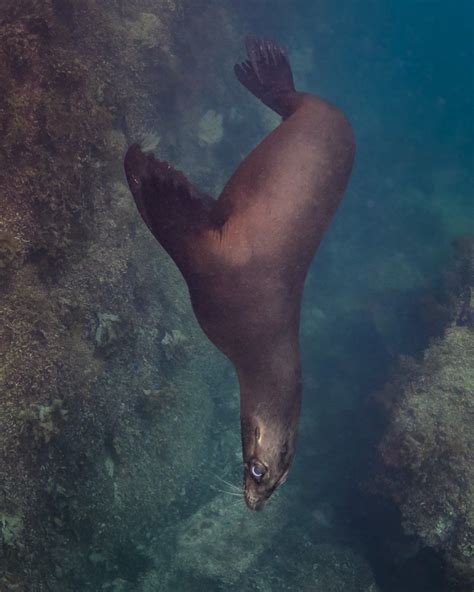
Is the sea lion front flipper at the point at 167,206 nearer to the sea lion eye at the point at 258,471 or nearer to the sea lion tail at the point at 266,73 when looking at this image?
the sea lion eye at the point at 258,471

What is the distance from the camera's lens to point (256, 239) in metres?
3.18

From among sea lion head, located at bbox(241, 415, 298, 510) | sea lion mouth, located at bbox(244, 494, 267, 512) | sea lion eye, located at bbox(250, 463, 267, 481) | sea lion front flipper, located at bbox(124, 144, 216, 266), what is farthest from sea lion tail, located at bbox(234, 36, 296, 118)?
sea lion mouth, located at bbox(244, 494, 267, 512)

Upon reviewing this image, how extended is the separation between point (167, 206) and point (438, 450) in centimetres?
558

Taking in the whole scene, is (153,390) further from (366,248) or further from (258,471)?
(366,248)

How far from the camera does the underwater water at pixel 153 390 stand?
4422 mm

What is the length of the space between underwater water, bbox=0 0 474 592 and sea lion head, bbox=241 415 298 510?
2.62 m

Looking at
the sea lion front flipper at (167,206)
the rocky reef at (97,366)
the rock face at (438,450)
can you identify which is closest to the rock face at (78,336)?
the rocky reef at (97,366)

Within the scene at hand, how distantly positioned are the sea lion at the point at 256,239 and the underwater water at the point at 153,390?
224cm

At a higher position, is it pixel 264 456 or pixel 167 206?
pixel 167 206

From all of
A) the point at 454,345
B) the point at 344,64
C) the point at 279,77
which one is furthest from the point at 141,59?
the point at 344,64

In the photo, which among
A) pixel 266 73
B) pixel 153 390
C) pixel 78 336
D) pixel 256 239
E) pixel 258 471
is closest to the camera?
pixel 258 471

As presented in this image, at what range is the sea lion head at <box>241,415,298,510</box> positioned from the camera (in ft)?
8.34

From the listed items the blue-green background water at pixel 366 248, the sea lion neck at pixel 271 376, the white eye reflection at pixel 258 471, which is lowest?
the blue-green background water at pixel 366 248

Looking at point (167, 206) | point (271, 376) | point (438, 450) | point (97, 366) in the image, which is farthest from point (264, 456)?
point (438, 450)
